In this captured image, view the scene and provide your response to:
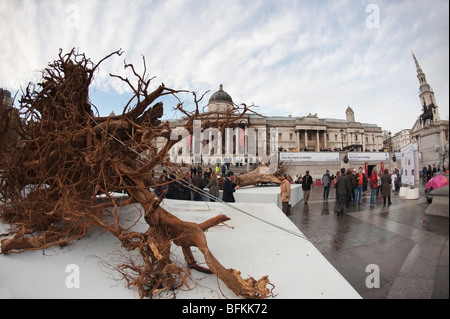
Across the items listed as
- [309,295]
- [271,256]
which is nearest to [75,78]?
[271,256]

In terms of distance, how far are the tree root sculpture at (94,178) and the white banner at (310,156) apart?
3140 centimetres

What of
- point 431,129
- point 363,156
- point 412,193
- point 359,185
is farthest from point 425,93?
point 363,156

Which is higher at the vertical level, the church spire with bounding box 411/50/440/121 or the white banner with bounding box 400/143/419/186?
the church spire with bounding box 411/50/440/121

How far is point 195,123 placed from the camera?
9.71ft

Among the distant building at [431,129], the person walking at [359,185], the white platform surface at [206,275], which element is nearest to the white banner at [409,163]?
the distant building at [431,129]

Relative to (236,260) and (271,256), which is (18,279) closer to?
(236,260)

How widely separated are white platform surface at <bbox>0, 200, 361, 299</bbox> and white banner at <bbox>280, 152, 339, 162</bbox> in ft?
101

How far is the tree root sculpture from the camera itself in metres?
2.22

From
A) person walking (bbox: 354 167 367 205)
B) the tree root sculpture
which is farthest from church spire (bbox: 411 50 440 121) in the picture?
person walking (bbox: 354 167 367 205)

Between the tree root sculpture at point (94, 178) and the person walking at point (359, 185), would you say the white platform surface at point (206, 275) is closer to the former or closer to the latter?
the tree root sculpture at point (94, 178)

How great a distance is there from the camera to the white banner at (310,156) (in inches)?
1329

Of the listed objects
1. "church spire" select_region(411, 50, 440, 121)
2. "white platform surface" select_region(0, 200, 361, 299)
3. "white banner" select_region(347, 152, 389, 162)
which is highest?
"white banner" select_region(347, 152, 389, 162)

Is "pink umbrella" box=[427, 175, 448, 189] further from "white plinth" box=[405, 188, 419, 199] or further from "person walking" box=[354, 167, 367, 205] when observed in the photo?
"person walking" box=[354, 167, 367, 205]
